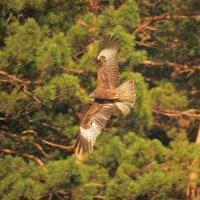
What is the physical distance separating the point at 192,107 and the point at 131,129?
7.30 ft

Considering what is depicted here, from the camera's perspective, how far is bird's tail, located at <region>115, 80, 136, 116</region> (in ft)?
38.9

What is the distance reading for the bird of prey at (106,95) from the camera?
38.4 ft

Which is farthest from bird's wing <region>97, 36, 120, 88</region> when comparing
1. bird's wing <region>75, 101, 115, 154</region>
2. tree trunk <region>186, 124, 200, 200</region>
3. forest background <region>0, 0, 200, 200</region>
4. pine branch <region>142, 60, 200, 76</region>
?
pine branch <region>142, 60, 200, 76</region>

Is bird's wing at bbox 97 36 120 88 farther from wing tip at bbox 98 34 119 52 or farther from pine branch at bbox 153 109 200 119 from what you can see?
pine branch at bbox 153 109 200 119

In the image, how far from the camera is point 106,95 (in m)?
11.9

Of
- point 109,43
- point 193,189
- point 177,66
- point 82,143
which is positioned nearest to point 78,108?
point 193,189

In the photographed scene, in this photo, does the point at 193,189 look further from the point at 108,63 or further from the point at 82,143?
the point at 82,143

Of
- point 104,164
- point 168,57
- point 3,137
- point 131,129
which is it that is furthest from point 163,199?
point 168,57

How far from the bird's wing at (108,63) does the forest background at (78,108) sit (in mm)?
621

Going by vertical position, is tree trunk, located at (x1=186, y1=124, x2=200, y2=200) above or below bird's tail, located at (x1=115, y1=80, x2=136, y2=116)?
below

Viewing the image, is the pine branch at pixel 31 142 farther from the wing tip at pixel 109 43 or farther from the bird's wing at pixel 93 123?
the wing tip at pixel 109 43

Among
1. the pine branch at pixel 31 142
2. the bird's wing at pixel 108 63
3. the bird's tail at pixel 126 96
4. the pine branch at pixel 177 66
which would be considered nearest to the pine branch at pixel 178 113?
the pine branch at pixel 177 66

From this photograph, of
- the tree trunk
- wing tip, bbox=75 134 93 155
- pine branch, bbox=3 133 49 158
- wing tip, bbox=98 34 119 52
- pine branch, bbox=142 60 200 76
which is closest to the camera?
wing tip, bbox=75 134 93 155

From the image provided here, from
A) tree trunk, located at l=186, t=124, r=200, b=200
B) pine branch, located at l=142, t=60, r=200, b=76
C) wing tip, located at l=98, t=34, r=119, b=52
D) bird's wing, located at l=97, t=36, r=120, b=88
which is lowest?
tree trunk, located at l=186, t=124, r=200, b=200
